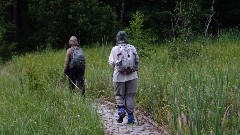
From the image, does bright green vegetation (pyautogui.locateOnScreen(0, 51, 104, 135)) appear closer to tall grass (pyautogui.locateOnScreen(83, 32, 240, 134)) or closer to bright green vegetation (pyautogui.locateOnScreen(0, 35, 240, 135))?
bright green vegetation (pyautogui.locateOnScreen(0, 35, 240, 135))

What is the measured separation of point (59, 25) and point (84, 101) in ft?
60.2

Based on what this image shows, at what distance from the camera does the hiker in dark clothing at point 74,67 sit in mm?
10320

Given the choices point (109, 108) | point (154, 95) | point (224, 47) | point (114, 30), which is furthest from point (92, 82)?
point (114, 30)

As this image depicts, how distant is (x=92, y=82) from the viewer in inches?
476

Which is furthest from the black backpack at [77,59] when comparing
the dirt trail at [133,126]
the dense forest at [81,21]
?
the dense forest at [81,21]

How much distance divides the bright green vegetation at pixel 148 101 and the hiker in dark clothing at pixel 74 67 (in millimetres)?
404

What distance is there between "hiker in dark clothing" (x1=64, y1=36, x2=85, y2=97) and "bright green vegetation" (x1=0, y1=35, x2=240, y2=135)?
40 centimetres

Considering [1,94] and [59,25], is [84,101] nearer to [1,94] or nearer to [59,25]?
[1,94]

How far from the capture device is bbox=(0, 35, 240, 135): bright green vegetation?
5.44 meters

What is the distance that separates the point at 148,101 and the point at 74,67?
207 cm

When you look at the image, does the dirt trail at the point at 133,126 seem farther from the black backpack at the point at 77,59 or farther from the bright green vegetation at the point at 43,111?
the black backpack at the point at 77,59

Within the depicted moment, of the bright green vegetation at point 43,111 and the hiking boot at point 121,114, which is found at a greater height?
the bright green vegetation at point 43,111

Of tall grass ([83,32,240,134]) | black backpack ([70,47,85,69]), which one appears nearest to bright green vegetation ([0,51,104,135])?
black backpack ([70,47,85,69])

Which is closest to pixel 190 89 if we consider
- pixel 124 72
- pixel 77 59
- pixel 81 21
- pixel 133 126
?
pixel 124 72
